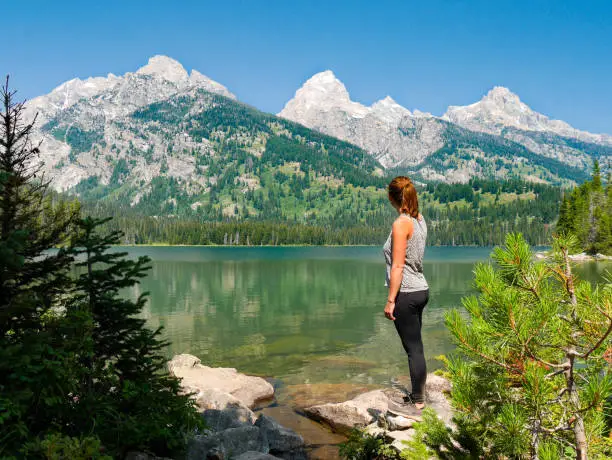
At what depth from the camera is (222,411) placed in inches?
573

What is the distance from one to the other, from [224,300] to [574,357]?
2002 inches

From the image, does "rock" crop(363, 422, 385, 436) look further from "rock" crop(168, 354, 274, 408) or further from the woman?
"rock" crop(168, 354, 274, 408)

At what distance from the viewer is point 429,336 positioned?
1254 inches

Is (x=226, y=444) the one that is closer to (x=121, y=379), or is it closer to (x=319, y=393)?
(x=121, y=379)

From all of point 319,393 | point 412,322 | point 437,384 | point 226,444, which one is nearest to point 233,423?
point 226,444

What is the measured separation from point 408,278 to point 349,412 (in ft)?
30.0

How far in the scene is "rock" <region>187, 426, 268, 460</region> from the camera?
9.06 metres

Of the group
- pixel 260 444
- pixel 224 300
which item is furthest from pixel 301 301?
pixel 260 444

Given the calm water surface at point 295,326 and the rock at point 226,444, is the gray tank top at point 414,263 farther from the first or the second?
the rock at point 226,444

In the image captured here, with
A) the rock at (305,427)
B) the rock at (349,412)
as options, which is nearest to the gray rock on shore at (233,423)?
the rock at (305,427)

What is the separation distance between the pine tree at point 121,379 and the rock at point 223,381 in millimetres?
8657

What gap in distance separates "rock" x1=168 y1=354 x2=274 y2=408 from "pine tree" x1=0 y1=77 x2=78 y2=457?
1084cm

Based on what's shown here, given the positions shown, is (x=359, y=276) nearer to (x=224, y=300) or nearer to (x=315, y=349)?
(x=224, y=300)

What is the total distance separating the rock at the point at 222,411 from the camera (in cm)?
1377
